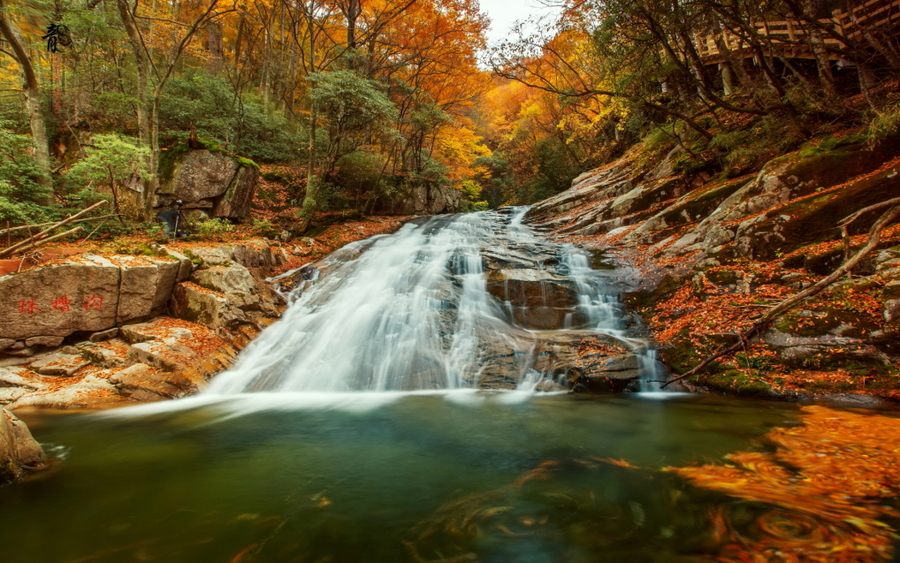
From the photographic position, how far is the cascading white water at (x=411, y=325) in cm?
694

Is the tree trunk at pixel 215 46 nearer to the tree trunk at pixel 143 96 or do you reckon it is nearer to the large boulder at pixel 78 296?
the tree trunk at pixel 143 96

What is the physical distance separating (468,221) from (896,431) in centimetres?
1603

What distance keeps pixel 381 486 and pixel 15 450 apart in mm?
3066

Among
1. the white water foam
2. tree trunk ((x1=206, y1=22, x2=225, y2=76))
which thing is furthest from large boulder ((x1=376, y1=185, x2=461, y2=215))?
tree trunk ((x1=206, y1=22, x2=225, y2=76))

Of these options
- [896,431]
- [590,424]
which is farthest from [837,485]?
[590,424]

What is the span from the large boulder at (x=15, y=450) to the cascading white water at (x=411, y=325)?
9.54ft

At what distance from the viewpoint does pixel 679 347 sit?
6.36m

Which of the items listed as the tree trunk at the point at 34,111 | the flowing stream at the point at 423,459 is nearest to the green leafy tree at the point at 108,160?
the tree trunk at the point at 34,111

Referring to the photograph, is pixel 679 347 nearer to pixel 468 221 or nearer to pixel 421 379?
pixel 421 379

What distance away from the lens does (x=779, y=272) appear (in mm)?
6629

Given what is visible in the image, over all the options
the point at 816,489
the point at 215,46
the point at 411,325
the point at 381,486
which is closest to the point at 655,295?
the point at 411,325

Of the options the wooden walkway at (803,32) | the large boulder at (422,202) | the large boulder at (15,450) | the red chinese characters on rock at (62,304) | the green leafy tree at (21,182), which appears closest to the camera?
the large boulder at (15,450)

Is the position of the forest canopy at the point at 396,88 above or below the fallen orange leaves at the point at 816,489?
above

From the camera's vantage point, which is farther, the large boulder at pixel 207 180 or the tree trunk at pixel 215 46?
the tree trunk at pixel 215 46
